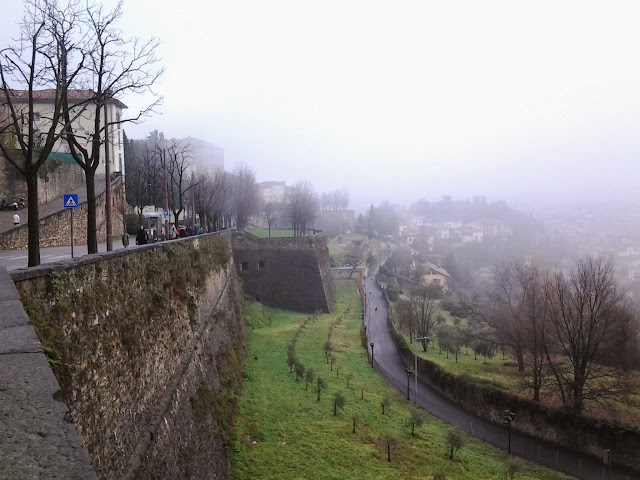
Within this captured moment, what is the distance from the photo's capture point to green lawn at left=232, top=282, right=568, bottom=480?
14031mm

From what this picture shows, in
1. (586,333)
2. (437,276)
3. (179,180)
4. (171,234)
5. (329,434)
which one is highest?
(179,180)

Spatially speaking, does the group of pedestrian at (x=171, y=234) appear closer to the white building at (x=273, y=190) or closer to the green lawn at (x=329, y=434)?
the green lawn at (x=329, y=434)

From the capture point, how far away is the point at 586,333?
2445 cm

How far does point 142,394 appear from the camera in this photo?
27.3ft

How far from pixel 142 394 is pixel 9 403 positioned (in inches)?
235

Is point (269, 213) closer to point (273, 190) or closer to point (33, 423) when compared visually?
point (273, 190)

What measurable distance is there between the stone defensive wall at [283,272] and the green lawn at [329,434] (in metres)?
13.9

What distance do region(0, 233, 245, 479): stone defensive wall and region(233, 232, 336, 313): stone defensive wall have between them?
26616mm

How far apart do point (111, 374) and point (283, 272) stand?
3552 centimetres

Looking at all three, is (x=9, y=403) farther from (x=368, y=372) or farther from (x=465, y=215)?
(x=465, y=215)

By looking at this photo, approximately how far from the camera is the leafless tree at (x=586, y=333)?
21781 millimetres

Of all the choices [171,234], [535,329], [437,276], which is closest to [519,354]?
[535,329]

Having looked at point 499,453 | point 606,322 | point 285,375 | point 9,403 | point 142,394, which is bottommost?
point 499,453

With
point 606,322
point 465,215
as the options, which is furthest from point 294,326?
point 465,215
